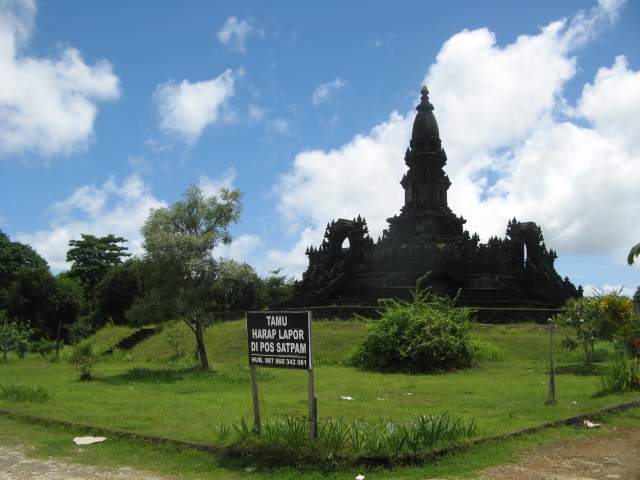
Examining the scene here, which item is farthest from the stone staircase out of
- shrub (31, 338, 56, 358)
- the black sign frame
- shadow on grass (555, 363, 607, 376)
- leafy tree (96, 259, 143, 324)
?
the black sign frame

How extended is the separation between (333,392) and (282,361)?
6.83 metres

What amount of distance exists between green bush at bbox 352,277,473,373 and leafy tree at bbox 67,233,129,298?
5162cm

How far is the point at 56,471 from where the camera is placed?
28.0 ft

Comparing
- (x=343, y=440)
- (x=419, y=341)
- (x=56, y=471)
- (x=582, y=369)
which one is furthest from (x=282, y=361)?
(x=582, y=369)

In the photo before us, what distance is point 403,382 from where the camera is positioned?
1812 cm

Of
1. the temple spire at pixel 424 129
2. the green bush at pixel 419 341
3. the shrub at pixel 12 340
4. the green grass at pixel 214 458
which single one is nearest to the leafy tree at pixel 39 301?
the shrub at pixel 12 340

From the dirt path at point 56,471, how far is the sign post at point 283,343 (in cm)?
185

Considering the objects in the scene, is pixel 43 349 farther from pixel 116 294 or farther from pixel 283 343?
pixel 283 343

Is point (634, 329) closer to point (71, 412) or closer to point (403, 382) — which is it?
point (403, 382)

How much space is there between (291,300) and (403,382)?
22.3 meters

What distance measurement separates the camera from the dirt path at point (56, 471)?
823 centimetres

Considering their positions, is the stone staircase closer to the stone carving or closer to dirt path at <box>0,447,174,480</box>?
the stone carving

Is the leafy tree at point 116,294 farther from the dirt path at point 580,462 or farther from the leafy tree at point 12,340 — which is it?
the dirt path at point 580,462

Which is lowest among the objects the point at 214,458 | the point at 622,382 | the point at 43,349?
the point at 214,458
